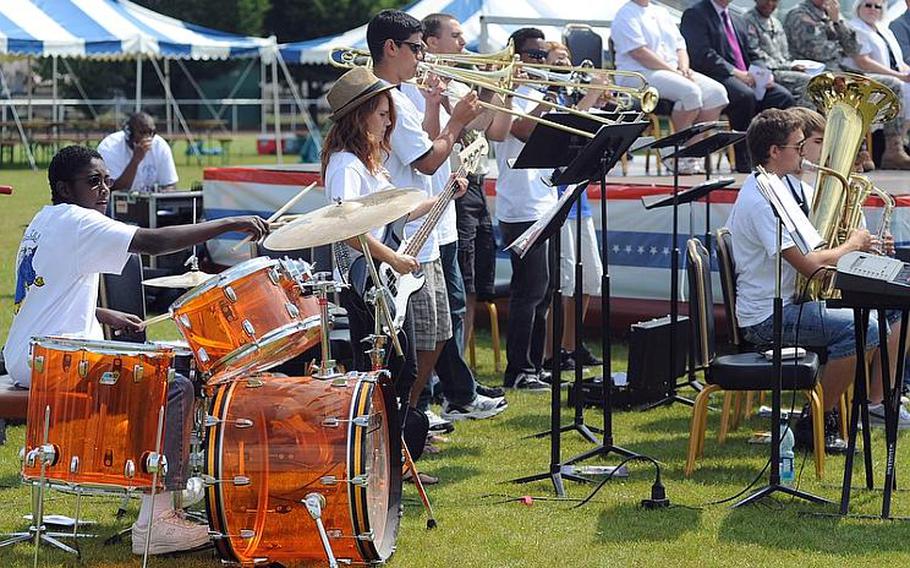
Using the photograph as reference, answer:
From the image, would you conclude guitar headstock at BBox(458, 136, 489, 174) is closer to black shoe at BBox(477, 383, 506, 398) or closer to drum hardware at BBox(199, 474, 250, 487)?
black shoe at BBox(477, 383, 506, 398)

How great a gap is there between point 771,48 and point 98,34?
12682 millimetres

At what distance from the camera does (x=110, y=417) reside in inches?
179

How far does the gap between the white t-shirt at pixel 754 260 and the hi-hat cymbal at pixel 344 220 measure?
213cm

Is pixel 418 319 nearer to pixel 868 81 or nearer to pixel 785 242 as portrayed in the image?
pixel 785 242

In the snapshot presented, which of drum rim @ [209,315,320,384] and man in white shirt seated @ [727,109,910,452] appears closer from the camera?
Result: drum rim @ [209,315,320,384]

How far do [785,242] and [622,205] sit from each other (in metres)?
3.48

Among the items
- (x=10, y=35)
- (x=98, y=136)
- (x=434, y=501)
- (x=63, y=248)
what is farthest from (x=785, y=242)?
(x=98, y=136)

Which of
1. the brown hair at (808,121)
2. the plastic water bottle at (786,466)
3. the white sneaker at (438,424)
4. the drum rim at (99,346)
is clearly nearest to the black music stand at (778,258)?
the plastic water bottle at (786,466)

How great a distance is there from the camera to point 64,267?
505 cm

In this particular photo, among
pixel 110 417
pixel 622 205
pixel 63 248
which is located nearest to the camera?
pixel 110 417

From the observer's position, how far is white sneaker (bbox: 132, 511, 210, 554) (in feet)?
16.5

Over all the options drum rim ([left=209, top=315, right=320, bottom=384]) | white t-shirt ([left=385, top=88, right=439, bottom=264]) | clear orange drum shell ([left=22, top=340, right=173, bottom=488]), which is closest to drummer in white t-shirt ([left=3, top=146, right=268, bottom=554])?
clear orange drum shell ([left=22, top=340, right=173, bottom=488])

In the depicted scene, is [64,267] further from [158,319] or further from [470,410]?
[470,410]

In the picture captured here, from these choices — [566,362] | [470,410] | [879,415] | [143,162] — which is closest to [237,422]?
[470,410]
